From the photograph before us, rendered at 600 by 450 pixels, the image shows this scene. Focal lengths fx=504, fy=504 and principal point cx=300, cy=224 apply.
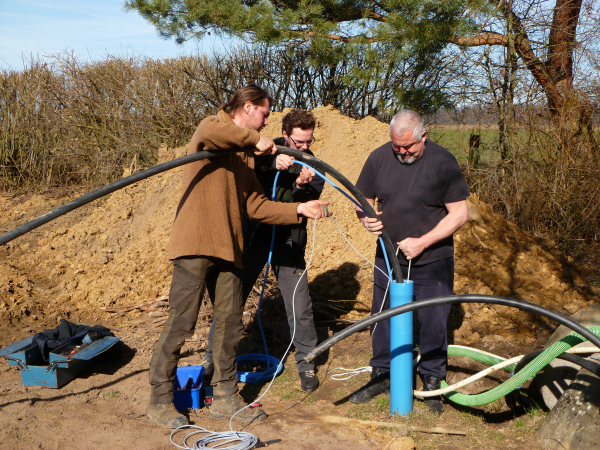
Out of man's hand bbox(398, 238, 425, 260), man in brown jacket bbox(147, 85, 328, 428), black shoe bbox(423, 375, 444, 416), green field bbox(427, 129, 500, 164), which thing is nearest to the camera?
man in brown jacket bbox(147, 85, 328, 428)

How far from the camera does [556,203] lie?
23.6 feet

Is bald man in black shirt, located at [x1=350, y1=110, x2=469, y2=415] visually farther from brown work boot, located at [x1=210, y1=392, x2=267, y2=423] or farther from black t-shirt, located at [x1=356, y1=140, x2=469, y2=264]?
brown work boot, located at [x1=210, y1=392, x2=267, y2=423]

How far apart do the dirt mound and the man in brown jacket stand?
2382 mm

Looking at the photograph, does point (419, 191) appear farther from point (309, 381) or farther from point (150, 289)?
point (150, 289)

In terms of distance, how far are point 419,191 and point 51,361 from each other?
3.06 m

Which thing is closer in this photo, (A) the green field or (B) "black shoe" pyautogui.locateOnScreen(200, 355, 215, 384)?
(B) "black shoe" pyautogui.locateOnScreen(200, 355, 215, 384)

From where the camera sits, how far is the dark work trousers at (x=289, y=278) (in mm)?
3961

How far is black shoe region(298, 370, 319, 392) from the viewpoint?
399 centimetres

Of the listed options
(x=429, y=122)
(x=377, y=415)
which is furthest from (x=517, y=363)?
(x=429, y=122)

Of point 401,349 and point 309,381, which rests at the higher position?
point 401,349

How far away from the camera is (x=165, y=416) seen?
10.6 ft

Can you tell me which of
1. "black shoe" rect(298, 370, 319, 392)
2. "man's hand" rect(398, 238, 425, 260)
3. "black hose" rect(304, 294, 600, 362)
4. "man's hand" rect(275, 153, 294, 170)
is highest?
"man's hand" rect(275, 153, 294, 170)

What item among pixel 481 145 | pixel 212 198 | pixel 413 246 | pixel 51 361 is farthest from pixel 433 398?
pixel 481 145

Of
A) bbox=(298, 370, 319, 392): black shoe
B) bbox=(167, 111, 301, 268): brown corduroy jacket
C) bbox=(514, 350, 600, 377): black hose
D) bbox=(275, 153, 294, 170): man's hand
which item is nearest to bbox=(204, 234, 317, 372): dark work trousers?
bbox=(298, 370, 319, 392): black shoe
